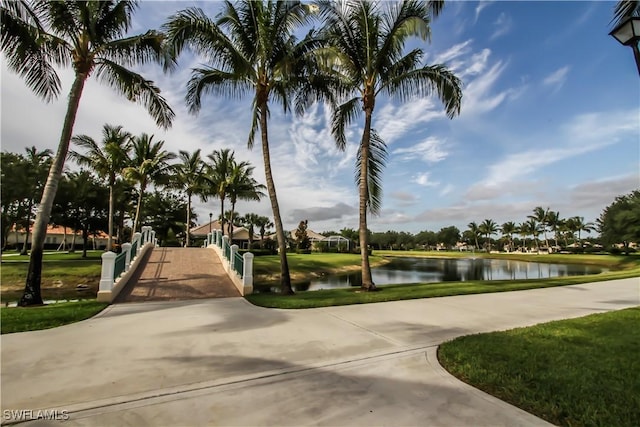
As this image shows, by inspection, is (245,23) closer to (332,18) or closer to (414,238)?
(332,18)

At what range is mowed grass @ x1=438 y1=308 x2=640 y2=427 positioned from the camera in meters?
3.09

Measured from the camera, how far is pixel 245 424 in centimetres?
284

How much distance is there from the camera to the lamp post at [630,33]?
514 cm

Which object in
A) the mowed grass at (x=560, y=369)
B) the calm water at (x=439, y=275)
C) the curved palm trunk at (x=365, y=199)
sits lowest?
the calm water at (x=439, y=275)

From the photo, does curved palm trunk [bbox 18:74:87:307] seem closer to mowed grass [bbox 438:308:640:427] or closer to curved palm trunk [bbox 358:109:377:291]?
curved palm trunk [bbox 358:109:377:291]

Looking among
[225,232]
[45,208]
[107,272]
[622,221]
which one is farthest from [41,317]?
[622,221]

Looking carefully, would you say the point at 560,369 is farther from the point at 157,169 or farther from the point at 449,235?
the point at 449,235

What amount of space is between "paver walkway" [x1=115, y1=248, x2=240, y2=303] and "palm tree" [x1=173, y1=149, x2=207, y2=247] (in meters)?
14.4

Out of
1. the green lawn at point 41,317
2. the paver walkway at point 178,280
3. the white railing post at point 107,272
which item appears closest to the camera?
the green lawn at point 41,317

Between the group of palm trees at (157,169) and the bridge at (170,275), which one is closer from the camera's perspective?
the bridge at (170,275)

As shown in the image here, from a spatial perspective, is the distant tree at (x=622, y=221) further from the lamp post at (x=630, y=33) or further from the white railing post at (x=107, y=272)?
the white railing post at (x=107, y=272)

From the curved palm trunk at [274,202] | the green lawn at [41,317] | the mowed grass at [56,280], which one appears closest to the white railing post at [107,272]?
the green lawn at [41,317]

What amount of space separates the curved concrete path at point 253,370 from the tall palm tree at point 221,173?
2571 centimetres

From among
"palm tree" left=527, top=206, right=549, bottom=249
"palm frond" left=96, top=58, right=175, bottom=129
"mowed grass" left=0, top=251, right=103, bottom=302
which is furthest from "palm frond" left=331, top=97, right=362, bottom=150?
"palm tree" left=527, top=206, right=549, bottom=249
